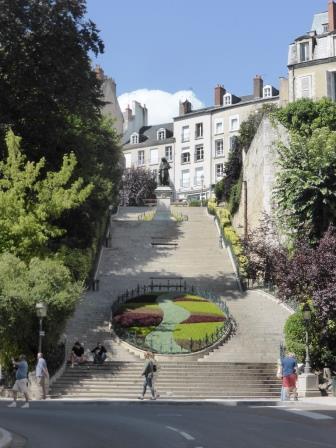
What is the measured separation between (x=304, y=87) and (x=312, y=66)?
1.67m

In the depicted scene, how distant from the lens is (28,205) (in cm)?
3166

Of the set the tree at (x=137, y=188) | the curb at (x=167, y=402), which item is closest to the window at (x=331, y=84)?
the curb at (x=167, y=402)

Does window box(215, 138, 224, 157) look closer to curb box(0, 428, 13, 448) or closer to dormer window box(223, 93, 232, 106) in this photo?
dormer window box(223, 93, 232, 106)

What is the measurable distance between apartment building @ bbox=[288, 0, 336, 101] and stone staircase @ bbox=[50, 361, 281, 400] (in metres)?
29.8

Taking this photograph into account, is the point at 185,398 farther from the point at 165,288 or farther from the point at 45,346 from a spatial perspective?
the point at 165,288

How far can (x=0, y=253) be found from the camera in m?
30.3

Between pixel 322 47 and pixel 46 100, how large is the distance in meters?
27.0

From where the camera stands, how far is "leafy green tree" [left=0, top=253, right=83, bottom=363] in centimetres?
2614

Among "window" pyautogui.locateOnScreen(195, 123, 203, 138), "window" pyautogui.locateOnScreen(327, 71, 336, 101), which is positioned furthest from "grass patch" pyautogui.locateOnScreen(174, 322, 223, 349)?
"window" pyautogui.locateOnScreen(195, 123, 203, 138)

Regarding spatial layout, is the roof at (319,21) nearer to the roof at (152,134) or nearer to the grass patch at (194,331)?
the roof at (152,134)

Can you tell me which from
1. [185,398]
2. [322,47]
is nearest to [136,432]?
[185,398]

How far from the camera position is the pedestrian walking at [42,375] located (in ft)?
77.6

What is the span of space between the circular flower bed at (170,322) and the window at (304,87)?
2076cm

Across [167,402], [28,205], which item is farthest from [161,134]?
[167,402]
